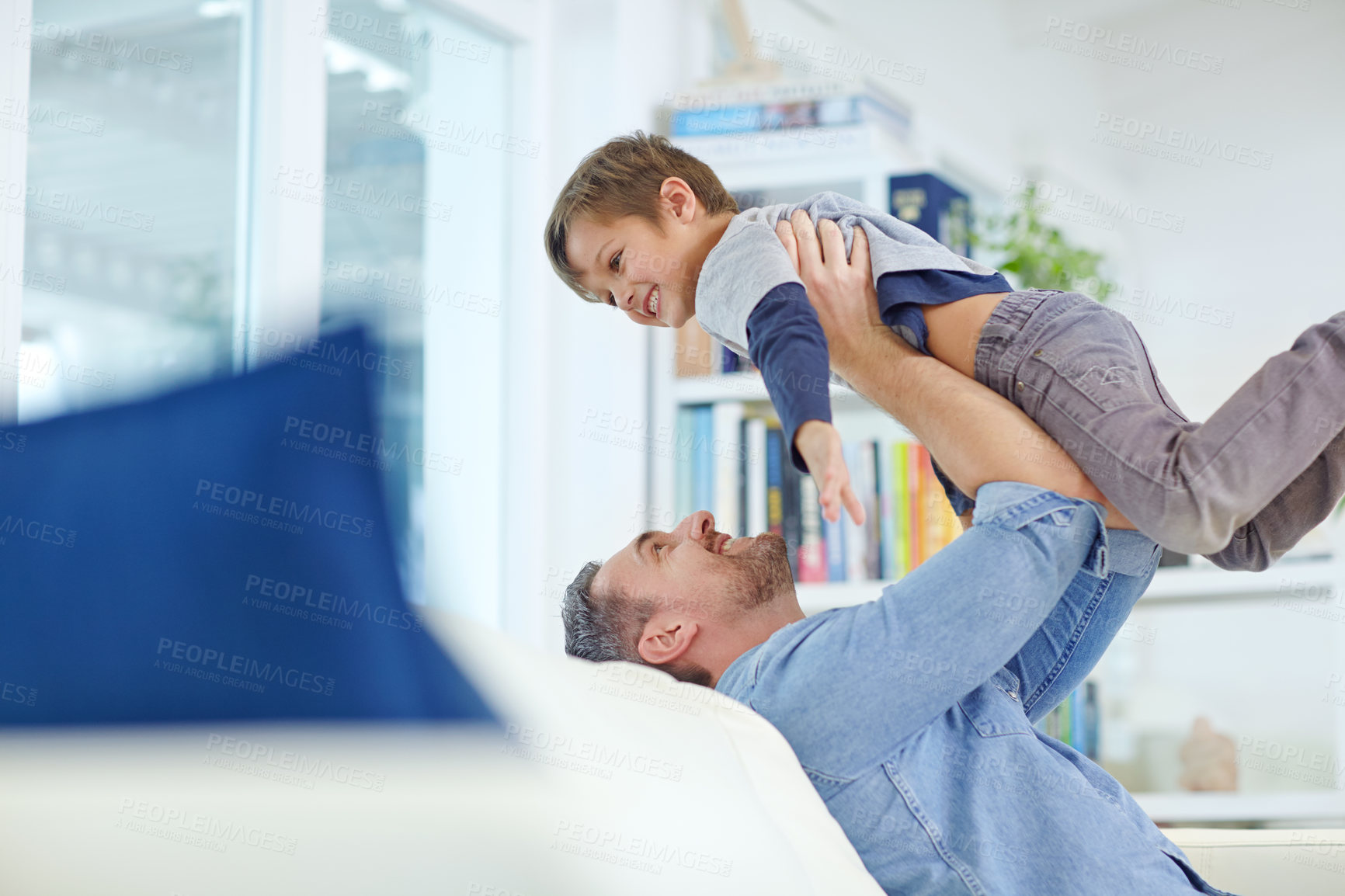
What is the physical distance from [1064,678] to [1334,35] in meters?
3.15

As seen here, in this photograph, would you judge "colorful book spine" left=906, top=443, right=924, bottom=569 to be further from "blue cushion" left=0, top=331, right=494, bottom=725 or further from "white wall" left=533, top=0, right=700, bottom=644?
"blue cushion" left=0, top=331, right=494, bottom=725

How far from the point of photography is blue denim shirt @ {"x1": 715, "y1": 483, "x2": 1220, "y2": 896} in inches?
35.2

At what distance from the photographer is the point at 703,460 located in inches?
90.0

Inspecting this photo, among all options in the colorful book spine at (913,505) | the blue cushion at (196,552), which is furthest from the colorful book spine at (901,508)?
the blue cushion at (196,552)

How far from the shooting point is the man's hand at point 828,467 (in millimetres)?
848

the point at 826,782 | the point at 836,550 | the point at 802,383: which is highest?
the point at 802,383

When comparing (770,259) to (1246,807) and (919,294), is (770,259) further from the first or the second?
(1246,807)

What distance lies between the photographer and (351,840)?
0.61 meters

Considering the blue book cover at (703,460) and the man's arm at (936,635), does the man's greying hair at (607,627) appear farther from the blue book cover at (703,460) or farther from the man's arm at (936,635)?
the blue book cover at (703,460)

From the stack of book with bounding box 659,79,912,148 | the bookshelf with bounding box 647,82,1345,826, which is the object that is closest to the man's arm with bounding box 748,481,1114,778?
the bookshelf with bounding box 647,82,1345,826

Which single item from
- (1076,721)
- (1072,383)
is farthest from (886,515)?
(1072,383)

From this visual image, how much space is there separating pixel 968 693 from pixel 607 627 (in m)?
0.52

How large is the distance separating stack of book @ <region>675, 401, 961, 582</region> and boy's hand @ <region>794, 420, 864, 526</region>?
123 cm

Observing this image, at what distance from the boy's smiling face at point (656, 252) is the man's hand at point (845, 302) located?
0.80 feet
